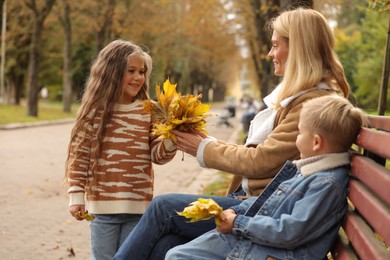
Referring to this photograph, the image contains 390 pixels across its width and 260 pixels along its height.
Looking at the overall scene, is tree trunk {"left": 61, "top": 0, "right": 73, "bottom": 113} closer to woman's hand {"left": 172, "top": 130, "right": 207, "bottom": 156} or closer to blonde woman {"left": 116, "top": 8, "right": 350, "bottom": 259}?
woman's hand {"left": 172, "top": 130, "right": 207, "bottom": 156}

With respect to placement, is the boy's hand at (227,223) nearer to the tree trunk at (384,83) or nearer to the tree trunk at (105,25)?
the tree trunk at (384,83)

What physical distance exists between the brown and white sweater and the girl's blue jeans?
63 mm

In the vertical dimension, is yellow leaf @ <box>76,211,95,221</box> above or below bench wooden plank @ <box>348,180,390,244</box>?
below

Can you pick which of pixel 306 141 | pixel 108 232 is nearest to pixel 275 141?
pixel 306 141

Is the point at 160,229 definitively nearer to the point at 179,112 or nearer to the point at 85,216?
the point at 179,112

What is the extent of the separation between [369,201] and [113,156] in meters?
2.14

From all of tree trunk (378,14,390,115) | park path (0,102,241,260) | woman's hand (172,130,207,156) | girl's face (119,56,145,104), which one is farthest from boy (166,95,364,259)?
tree trunk (378,14,390,115)

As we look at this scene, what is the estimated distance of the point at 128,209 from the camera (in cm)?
416

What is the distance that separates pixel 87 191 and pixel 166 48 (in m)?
44.4

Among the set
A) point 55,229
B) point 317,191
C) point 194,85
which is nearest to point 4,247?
point 55,229

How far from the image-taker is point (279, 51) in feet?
11.7

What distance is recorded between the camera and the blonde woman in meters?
3.28

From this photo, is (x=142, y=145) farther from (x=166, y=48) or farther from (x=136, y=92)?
(x=166, y=48)

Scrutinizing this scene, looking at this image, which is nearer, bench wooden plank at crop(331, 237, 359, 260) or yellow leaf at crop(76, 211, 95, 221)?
bench wooden plank at crop(331, 237, 359, 260)
